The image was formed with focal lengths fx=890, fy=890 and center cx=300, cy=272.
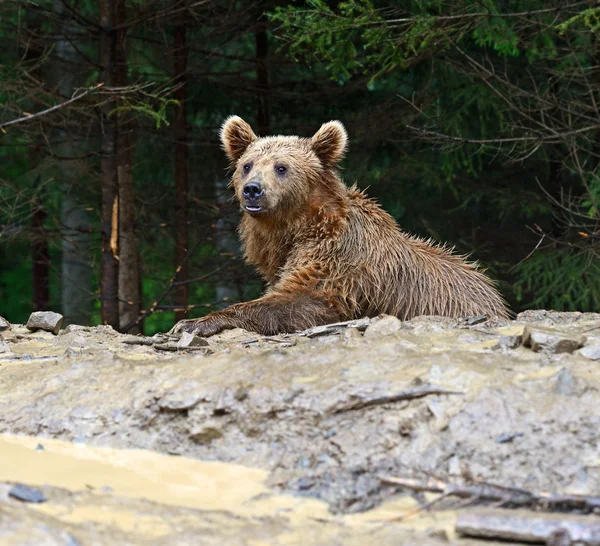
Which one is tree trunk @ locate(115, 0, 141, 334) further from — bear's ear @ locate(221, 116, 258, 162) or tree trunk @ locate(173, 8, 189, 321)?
bear's ear @ locate(221, 116, 258, 162)

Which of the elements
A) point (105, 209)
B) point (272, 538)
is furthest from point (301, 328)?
point (105, 209)

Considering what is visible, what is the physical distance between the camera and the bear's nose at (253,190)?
7.14m

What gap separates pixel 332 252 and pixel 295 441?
11.6ft

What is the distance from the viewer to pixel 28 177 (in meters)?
15.2

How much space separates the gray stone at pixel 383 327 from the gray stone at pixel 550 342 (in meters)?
0.88

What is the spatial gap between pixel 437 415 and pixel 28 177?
12867 millimetres

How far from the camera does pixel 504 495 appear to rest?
319 centimetres

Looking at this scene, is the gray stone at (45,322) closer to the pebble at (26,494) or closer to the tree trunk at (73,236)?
the pebble at (26,494)

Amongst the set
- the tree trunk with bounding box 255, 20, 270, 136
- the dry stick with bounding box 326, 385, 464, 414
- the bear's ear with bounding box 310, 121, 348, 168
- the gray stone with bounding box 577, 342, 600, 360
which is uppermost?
the tree trunk with bounding box 255, 20, 270, 136

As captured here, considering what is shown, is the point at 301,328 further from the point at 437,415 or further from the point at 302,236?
the point at 437,415

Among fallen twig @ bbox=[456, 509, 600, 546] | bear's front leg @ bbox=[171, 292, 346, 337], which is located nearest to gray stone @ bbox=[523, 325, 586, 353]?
fallen twig @ bbox=[456, 509, 600, 546]

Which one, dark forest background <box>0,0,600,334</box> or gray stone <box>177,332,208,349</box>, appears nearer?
gray stone <box>177,332,208,349</box>

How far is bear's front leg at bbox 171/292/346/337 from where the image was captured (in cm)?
657

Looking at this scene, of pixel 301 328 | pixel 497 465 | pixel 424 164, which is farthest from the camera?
pixel 424 164
